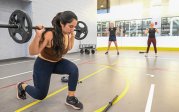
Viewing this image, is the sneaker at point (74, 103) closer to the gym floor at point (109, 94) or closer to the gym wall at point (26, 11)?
the gym floor at point (109, 94)

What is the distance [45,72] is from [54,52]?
30 cm

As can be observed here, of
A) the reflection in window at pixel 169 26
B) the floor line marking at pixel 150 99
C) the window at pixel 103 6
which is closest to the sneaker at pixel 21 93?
the floor line marking at pixel 150 99

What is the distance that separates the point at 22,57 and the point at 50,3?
2.68 meters

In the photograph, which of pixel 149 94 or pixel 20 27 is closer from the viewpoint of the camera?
pixel 20 27

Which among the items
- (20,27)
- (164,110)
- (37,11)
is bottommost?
(164,110)

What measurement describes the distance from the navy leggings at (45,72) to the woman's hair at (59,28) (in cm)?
21

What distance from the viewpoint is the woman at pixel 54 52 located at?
215 centimetres

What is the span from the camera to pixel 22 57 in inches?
303

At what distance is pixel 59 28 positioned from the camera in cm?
230

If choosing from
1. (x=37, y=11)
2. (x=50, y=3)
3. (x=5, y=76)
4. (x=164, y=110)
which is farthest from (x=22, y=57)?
(x=164, y=110)

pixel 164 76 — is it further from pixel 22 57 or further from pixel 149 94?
pixel 22 57

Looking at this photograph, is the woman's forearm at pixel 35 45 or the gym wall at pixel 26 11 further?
the gym wall at pixel 26 11

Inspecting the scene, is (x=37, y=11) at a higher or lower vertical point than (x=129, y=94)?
higher

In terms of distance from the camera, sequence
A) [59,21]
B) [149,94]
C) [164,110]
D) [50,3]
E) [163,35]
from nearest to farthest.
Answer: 1. [59,21]
2. [164,110]
3. [149,94]
4. [50,3]
5. [163,35]
